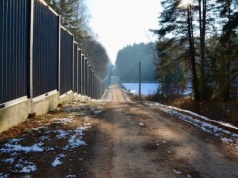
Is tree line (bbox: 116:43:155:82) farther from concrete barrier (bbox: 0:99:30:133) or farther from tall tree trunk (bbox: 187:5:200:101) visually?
concrete barrier (bbox: 0:99:30:133)

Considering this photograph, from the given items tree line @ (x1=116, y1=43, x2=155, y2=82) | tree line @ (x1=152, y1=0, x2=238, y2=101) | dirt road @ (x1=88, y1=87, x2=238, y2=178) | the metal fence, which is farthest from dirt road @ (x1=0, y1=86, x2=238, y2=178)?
tree line @ (x1=116, y1=43, x2=155, y2=82)

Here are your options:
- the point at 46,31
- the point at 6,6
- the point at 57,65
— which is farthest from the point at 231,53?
the point at 6,6

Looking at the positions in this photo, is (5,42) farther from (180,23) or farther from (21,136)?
(180,23)

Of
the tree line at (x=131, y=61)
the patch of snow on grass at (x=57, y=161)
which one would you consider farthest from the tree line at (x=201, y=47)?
the tree line at (x=131, y=61)

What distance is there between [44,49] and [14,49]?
3823 mm

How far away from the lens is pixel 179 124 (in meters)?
10.1

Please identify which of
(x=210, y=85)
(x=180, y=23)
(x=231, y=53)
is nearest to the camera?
(x=231, y=53)

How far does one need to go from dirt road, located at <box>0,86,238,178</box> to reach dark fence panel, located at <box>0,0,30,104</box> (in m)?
1.01

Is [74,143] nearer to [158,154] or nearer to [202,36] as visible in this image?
[158,154]

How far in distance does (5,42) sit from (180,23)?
67.8 ft

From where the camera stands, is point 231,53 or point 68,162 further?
point 231,53

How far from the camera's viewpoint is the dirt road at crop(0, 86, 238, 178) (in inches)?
198

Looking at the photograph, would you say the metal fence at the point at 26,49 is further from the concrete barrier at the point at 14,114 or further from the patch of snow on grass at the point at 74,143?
the patch of snow on grass at the point at 74,143

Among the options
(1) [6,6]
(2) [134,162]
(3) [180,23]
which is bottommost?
(2) [134,162]
